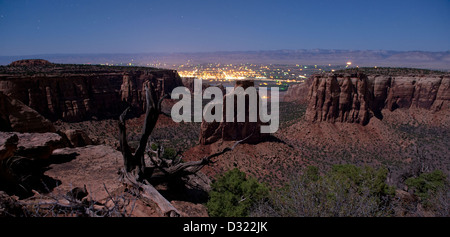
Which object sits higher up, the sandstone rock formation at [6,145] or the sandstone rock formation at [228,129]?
the sandstone rock formation at [6,145]

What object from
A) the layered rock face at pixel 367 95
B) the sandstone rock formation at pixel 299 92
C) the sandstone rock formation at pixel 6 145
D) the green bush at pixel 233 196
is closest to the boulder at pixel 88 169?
the sandstone rock formation at pixel 6 145

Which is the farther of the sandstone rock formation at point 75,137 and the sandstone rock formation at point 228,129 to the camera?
the sandstone rock formation at point 228,129

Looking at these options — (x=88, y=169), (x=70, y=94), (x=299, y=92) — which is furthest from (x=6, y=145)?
(x=299, y=92)

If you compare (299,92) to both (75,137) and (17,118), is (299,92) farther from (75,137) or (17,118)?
(17,118)

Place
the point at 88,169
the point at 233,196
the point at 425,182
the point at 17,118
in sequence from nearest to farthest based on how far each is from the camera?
the point at 88,169 → the point at 233,196 → the point at 17,118 → the point at 425,182

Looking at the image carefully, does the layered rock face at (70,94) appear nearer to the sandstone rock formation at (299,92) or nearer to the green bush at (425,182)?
the green bush at (425,182)

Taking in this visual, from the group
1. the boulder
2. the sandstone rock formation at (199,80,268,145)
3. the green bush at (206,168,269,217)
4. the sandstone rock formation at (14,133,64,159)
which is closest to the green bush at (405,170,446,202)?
the green bush at (206,168,269,217)
